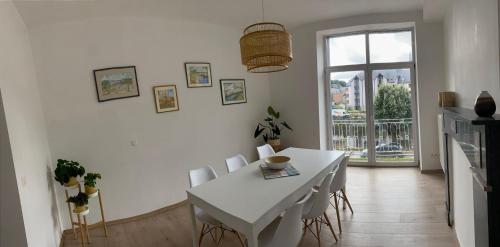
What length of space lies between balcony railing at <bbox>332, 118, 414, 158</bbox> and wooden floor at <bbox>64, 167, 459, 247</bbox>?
86 centimetres

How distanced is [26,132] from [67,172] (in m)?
0.68

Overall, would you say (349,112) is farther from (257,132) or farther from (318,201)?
(318,201)

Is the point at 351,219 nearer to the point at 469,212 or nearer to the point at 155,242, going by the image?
the point at 469,212

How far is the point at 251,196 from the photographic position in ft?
6.63

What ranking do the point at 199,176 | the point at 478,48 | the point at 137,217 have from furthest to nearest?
the point at 137,217 < the point at 199,176 < the point at 478,48

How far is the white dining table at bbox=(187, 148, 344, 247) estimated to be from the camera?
172cm

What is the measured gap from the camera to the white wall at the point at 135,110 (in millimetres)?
3092

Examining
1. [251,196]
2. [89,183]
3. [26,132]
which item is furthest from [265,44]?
[89,183]

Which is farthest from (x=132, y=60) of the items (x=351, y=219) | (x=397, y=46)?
(x=397, y=46)

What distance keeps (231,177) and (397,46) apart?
4.02 metres

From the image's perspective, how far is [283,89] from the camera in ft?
17.2

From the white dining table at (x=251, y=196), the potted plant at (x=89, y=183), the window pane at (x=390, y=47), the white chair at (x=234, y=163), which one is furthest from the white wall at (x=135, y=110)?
the window pane at (x=390, y=47)

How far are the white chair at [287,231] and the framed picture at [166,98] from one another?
2.44m

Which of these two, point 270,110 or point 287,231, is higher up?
point 270,110
